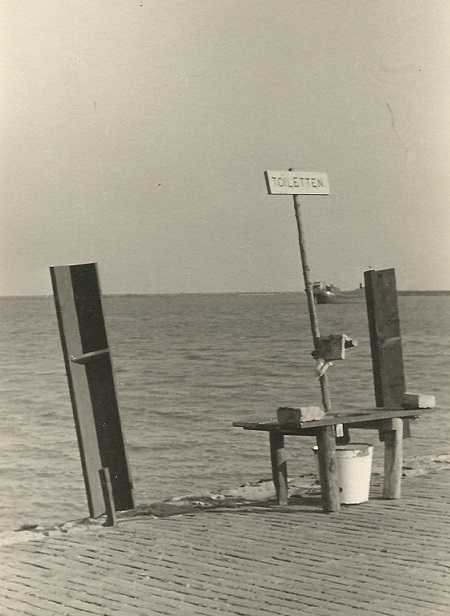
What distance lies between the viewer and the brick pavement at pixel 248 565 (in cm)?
529

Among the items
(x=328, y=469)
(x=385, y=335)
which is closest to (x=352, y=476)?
(x=328, y=469)

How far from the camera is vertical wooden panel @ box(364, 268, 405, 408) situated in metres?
9.56

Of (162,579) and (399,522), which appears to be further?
(399,522)

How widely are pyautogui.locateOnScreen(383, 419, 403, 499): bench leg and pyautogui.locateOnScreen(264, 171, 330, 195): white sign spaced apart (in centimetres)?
207

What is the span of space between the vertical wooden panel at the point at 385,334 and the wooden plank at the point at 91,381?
2843 millimetres

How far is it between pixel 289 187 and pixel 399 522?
2.93m

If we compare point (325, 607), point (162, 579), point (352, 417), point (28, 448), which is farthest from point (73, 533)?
point (28, 448)

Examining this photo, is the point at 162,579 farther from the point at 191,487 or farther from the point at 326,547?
the point at 191,487

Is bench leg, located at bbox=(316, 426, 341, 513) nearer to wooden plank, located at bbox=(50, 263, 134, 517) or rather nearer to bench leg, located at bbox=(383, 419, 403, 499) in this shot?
bench leg, located at bbox=(383, 419, 403, 499)

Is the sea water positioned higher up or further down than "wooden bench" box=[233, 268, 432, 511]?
further down

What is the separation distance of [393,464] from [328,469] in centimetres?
66

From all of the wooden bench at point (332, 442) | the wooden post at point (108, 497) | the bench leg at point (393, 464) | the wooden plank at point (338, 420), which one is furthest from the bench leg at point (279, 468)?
the wooden post at point (108, 497)

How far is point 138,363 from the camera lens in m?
54.1

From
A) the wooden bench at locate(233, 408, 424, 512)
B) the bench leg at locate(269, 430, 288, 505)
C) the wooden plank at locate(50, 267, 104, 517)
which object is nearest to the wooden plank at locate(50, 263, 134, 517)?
the wooden plank at locate(50, 267, 104, 517)
